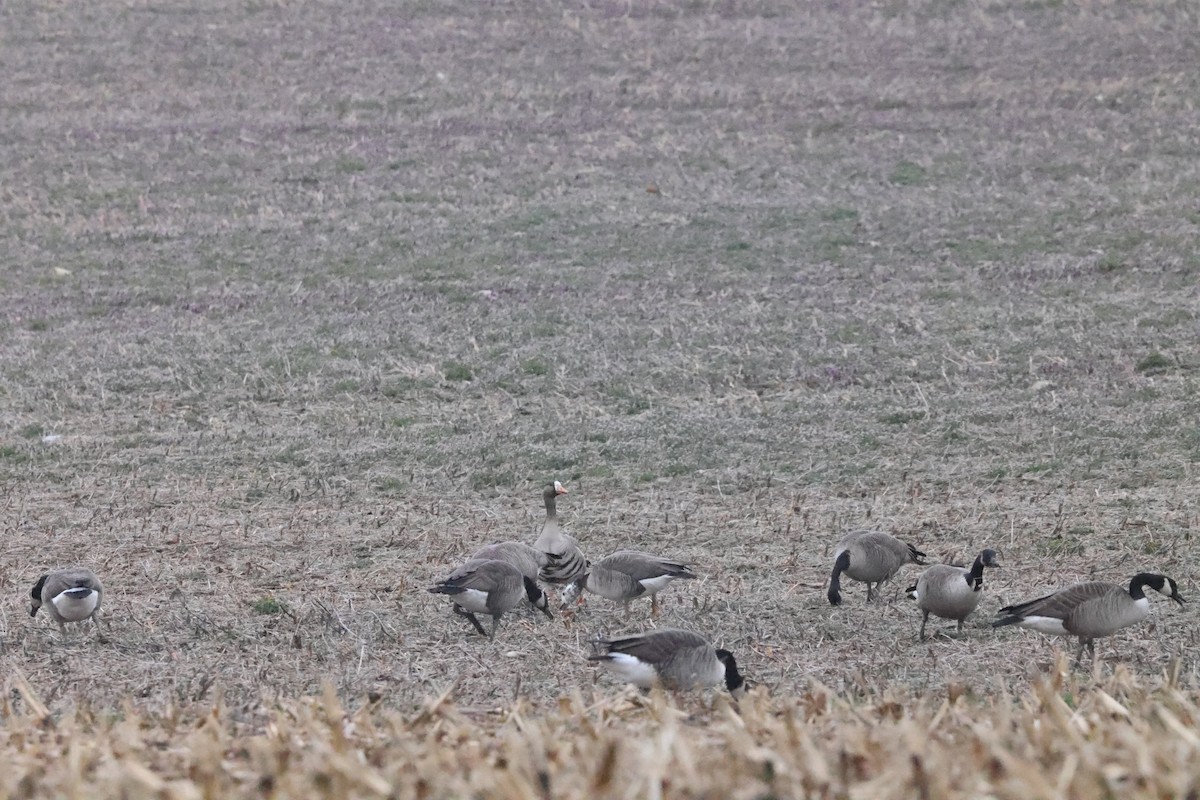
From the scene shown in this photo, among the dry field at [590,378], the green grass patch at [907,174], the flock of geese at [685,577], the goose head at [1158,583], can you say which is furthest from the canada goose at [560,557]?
the green grass patch at [907,174]

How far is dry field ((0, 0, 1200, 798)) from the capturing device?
5.76m

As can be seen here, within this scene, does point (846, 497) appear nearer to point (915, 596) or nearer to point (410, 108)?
point (915, 596)

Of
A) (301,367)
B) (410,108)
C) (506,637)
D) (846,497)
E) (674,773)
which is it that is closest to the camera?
(674,773)

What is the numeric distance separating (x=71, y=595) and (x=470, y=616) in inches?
102

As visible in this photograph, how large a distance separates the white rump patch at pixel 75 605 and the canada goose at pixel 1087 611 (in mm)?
5830

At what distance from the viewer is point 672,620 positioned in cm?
994

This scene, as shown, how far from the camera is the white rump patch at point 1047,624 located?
352 inches

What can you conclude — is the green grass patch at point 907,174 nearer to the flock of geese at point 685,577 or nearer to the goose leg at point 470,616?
the flock of geese at point 685,577

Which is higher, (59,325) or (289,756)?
(289,756)

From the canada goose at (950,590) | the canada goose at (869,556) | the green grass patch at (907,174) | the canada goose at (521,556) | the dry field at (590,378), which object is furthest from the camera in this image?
the green grass patch at (907,174)

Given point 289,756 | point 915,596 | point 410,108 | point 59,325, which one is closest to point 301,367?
point 59,325

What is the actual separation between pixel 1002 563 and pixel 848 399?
5.24 meters

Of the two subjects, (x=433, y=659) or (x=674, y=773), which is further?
(x=433, y=659)

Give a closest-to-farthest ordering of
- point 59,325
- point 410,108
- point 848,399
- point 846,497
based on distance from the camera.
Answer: point 846,497 → point 848,399 → point 59,325 → point 410,108
